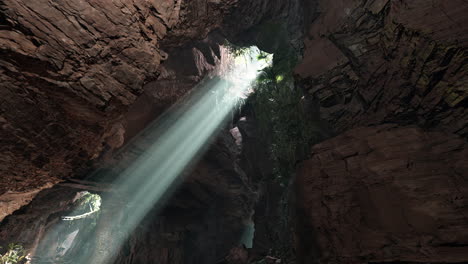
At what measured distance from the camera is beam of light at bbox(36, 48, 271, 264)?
13.2m

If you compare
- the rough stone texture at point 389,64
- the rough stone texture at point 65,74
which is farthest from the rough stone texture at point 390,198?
the rough stone texture at point 65,74

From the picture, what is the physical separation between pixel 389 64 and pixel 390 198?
11.8 ft

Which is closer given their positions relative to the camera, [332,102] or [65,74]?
[65,74]

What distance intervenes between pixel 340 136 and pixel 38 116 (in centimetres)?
707

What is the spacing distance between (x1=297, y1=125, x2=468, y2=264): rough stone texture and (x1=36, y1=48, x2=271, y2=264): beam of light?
8.68 meters

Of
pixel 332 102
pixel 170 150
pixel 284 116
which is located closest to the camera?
pixel 332 102

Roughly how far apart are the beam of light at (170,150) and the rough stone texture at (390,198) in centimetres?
868

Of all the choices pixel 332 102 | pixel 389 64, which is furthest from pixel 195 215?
pixel 389 64

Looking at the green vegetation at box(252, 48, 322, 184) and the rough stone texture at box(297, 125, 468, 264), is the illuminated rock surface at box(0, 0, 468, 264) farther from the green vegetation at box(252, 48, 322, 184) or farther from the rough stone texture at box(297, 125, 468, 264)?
the green vegetation at box(252, 48, 322, 184)

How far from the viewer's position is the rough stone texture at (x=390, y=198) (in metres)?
4.34

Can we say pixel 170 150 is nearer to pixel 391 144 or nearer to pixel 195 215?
pixel 195 215

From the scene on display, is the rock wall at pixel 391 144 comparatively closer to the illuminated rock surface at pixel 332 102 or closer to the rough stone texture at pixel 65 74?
the illuminated rock surface at pixel 332 102

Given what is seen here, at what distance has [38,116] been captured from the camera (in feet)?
12.1

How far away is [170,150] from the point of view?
1440 cm
